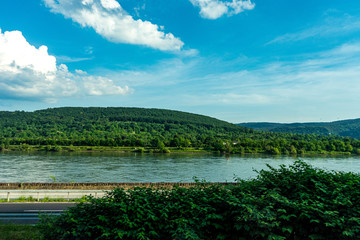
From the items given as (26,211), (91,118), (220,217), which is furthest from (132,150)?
(91,118)

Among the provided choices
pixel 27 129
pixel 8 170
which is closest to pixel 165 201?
pixel 8 170

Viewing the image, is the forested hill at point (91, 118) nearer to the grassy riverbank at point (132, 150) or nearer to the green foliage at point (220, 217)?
the grassy riverbank at point (132, 150)

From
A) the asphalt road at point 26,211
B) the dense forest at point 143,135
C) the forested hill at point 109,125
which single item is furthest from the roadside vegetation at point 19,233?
the forested hill at point 109,125

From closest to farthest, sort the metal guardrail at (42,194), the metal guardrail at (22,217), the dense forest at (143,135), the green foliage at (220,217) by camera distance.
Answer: the green foliage at (220,217) < the metal guardrail at (22,217) < the metal guardrail at (42,194) < the dense forest at (143,135)

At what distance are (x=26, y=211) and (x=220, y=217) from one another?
11.3 metres

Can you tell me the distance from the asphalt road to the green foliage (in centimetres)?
696

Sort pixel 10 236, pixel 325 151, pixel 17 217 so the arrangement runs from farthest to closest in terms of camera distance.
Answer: pixel 325 151 → pixel 17 217 → pixel 10 236

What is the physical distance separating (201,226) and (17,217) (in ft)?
33.0

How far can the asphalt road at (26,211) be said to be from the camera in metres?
10.7

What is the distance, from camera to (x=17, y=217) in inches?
439

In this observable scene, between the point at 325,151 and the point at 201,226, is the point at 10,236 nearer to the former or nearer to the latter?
the point at 201,226

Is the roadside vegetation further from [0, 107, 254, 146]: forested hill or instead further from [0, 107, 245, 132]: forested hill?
[0, 107, 245, 132]: forested hill

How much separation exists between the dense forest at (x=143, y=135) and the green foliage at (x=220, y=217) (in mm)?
78061

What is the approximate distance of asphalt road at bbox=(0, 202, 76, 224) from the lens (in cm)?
1071
